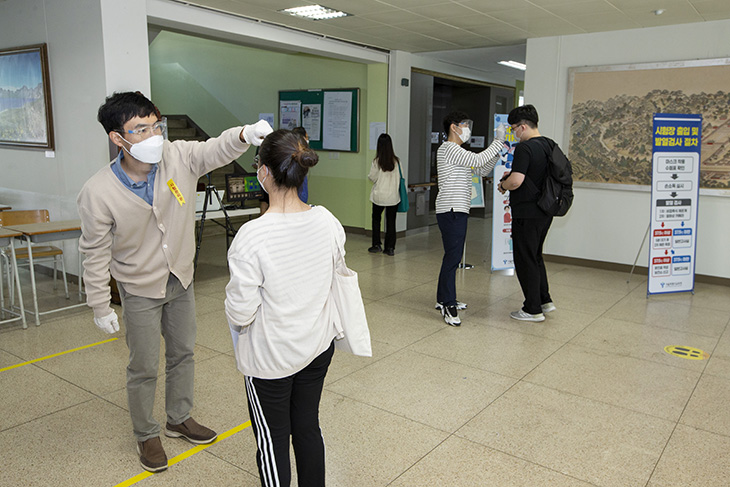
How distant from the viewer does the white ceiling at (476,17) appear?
5203 mm

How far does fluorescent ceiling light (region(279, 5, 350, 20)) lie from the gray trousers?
3.87 meters

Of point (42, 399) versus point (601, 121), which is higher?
point (601, 121)

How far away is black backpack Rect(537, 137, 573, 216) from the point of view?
14.4 ft

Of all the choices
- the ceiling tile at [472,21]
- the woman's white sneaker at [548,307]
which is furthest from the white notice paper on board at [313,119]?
the woman's white sneaker at [548,307]

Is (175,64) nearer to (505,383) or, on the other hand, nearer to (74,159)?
(74,159)

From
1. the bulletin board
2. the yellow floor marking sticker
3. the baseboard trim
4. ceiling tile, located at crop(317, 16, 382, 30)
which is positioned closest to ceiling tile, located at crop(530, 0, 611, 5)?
ceiling tile, located at crop(317, 16, 382, 30)

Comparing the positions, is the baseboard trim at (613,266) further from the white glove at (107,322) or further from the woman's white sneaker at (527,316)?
the white glove at (107,322)

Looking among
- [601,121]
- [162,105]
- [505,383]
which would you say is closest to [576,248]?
[601,121]

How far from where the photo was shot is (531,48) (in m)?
6.95

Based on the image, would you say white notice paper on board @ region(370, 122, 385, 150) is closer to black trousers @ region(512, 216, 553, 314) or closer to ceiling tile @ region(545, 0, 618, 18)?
ceiling tile @ region(545, 0, 618, 18)

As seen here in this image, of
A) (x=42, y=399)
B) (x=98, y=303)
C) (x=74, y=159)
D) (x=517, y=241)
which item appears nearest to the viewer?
(x=98, y=303)

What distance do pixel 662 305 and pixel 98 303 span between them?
4.88 meters

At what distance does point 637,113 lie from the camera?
6301 mm

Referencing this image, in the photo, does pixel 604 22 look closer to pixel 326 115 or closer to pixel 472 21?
pixel 472 21
